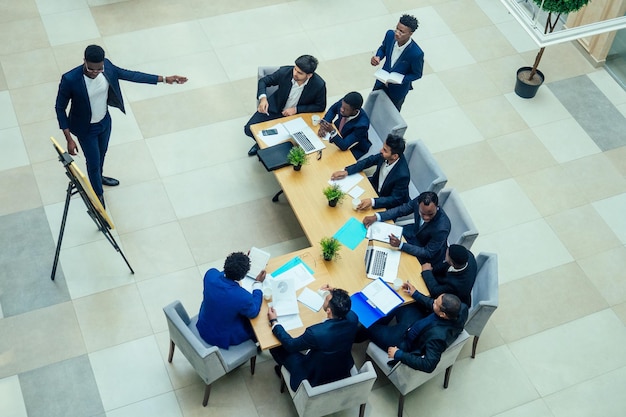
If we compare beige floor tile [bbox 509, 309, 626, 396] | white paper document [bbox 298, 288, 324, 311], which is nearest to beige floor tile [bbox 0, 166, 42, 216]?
white paper document [bbox 298, 288, 324, 311]

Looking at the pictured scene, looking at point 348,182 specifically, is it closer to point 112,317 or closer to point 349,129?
point 349,129

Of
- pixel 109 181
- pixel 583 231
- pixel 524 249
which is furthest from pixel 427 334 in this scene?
pixel 109 181

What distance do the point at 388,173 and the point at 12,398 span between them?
4011 mm

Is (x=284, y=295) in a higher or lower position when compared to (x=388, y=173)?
lower

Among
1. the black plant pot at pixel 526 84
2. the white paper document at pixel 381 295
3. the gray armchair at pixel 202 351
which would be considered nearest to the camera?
the gray armchair at pixel 202 351

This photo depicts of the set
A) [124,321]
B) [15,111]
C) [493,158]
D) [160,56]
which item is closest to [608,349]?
[493,158]

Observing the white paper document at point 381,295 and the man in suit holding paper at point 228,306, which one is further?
the white paper document at point 381,295

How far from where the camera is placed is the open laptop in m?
6.73

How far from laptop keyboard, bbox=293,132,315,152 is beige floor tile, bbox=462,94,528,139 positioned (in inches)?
102

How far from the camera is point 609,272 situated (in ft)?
26.1

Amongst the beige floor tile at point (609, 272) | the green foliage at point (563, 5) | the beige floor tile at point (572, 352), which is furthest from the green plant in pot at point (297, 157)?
the green foliage at point (563, 5)

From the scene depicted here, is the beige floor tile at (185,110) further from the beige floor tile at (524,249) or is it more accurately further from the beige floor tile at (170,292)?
the beige floor tile at (524,249)

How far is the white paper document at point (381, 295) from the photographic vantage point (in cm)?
653

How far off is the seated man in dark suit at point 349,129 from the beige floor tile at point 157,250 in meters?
1.85
